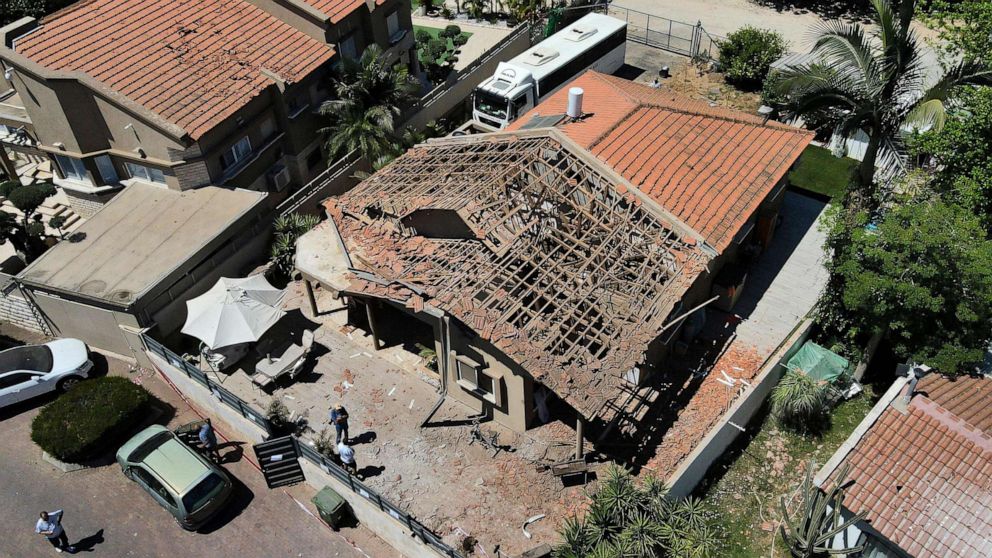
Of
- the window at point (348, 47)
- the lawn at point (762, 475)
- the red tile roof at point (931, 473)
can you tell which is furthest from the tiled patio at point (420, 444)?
the window at point (348, 47)

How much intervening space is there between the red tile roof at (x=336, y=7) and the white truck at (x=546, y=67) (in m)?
7.05

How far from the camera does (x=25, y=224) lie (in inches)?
1214

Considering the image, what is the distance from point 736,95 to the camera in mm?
42062

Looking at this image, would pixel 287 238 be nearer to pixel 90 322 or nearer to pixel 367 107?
pixel 367 107

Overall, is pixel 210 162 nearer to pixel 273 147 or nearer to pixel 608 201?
pixel 273 147

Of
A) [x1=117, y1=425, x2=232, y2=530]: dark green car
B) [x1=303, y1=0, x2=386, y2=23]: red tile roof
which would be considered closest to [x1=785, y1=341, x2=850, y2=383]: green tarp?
[x1=117, y1=425, x2=232, y2=530]: dark green car

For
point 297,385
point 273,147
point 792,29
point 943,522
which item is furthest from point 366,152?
point 792,29

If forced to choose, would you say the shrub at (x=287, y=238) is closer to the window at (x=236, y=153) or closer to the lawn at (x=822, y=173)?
the window at (x=236, y=153)

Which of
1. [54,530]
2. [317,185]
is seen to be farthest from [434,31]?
[54,530]

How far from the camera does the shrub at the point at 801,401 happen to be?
81.8 ft

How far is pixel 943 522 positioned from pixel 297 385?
20.5 meters

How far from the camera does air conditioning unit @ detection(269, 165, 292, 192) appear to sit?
33500mm

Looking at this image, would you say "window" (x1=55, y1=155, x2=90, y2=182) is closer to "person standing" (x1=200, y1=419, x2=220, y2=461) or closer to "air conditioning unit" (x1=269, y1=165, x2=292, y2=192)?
"air conditioning unit" (x1=269, y1=165, x2=292, y2=192)

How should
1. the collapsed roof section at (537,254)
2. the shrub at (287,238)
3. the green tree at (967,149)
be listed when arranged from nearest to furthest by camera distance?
the collapsed roof section at (537,254) → the green tree at (967,149) → the shrub at (287,238)
